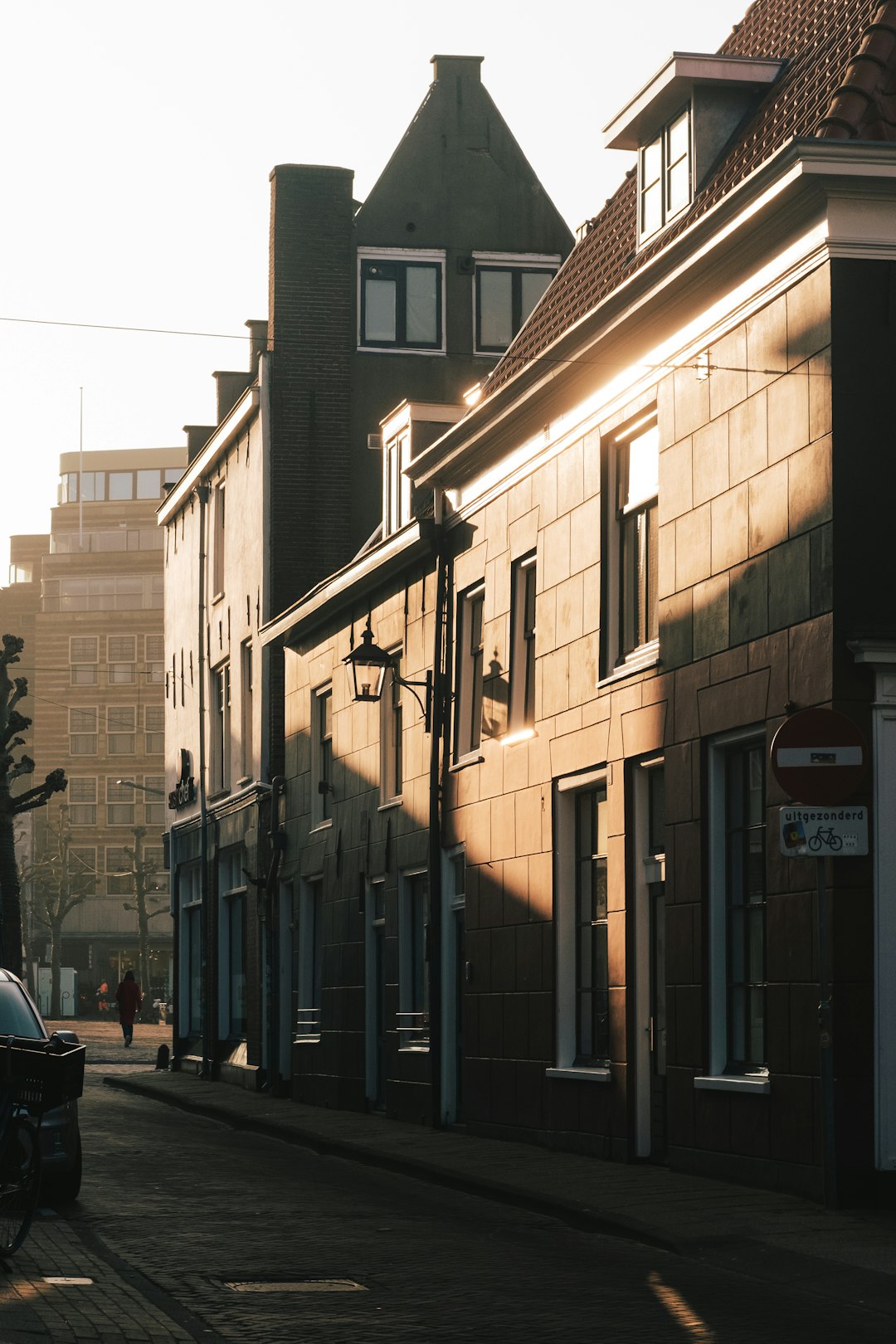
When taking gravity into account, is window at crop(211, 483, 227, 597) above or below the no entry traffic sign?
above

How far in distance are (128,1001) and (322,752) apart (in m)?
19.7

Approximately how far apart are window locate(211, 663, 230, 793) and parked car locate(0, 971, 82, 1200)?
2239 cm

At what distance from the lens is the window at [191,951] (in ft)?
126

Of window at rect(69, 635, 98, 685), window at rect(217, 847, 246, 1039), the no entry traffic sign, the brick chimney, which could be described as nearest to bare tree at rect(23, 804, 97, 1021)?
window at rect(69, 635, 98, 685)

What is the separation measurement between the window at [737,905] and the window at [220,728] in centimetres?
2195

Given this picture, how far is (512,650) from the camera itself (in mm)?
20016

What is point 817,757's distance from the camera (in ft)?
40.2

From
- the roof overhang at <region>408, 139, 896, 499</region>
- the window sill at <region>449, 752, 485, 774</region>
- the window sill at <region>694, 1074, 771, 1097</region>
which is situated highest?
the roof overhang at <region>408, 139, 896, 499</region>

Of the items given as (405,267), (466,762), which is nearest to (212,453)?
(405,267)

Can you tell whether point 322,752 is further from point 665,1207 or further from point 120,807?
point 120,807

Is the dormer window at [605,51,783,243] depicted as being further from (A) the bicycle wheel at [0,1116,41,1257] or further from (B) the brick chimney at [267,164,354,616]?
(B) the brick chimney at [267,164,354,616]

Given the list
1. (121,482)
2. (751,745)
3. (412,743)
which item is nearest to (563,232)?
(412,743)

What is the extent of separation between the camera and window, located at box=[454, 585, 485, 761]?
2170 centimetres

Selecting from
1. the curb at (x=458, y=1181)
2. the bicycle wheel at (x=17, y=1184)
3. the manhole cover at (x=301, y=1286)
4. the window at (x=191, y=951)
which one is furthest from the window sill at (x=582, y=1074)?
the window at (x=191, y=951)
